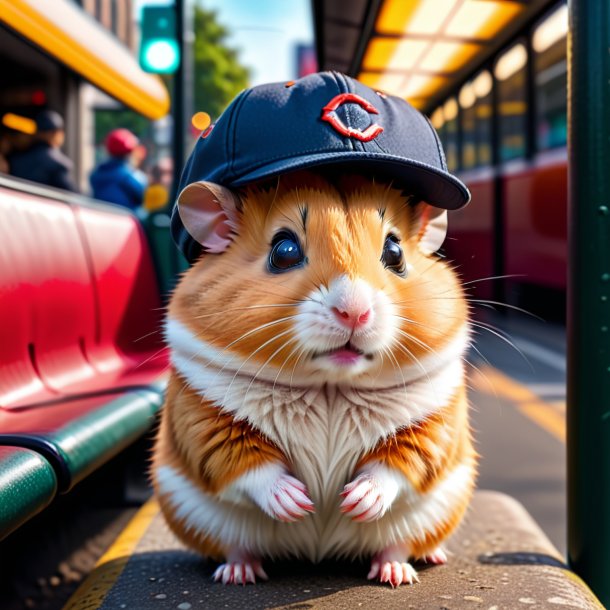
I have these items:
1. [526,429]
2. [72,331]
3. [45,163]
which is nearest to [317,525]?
[72,331]

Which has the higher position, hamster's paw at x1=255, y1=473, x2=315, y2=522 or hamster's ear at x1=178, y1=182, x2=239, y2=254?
hamster's ear at x1=178, y1=182, x2=239, y2=254

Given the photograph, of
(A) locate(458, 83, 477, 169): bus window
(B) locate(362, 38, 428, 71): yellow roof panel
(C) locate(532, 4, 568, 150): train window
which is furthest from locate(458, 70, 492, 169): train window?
(C) locate(532, 4, 568, 150): train window

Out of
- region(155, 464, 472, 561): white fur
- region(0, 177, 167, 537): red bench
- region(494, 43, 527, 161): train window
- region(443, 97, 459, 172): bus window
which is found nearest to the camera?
region(155, 464, 472, 561): white fur

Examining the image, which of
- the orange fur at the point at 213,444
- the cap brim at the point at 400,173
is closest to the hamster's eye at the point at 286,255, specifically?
the cap brim at the point at 400,173

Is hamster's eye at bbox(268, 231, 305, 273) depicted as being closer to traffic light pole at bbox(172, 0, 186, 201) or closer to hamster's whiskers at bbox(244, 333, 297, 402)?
hamster's whiskers at bbox(244, 333, 297, 402)

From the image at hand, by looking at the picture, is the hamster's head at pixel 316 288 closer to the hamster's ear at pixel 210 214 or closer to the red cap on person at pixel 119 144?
the hamster's ear at pixel 210 214

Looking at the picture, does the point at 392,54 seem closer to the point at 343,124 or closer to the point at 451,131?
the point at 451,131
